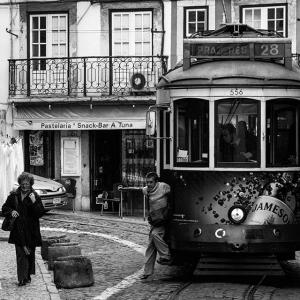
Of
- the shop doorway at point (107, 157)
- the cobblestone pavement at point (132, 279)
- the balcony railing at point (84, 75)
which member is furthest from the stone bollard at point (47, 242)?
the shop doorway at point (107, 157)

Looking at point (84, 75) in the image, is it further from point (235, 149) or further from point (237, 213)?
point (237, 213)

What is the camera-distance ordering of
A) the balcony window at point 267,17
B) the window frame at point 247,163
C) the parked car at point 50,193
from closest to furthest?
the window frame at point 247,163, the parked car at point 50,193, the balcony window at point 267,17

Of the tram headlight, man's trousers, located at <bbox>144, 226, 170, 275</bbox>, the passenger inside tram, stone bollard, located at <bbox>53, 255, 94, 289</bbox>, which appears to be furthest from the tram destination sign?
stone bollard, located at <bbox>53, 255, 94, 289</bbox>

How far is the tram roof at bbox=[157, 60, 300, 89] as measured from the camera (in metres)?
13.2

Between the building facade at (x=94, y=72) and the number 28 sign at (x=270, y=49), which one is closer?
the number 28 sign at (x=270, y=49)

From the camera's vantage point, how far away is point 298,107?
13.3 metres

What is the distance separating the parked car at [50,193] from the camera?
2380 centimetres

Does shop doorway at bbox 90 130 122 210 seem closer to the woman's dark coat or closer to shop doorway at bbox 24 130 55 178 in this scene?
shop doorway at bbox 24 130 55 178

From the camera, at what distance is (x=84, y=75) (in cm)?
2631

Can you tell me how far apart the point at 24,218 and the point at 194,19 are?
15.0 meters

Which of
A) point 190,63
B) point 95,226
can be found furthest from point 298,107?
point 95,226

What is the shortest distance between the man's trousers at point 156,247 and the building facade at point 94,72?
11.9 m

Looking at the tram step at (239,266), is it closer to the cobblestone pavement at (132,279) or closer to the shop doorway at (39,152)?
the cobblestone pavement at (132,279)

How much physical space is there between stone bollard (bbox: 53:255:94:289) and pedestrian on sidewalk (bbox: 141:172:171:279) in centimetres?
106
